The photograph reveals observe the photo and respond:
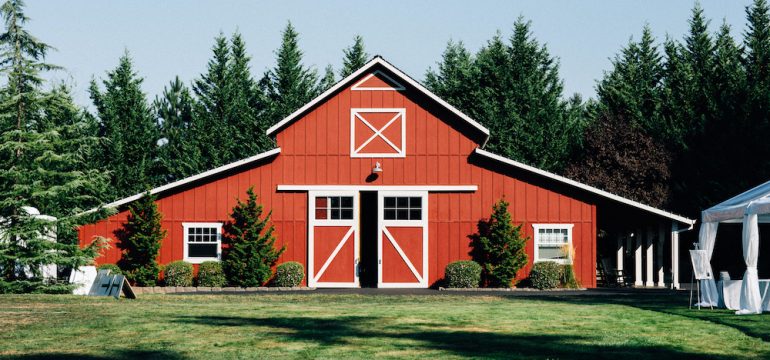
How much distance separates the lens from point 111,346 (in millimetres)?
13578

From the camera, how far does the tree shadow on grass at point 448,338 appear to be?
42.9 ft

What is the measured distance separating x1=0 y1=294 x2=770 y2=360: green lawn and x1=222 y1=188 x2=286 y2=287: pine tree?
7.51 meters

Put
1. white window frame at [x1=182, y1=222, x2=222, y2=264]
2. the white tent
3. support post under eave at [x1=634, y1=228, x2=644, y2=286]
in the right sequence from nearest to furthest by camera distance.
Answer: the white tent, white window frame at [x1=182, y1=222, x2=222, y2=264], support post under eave at [x1=634, y1=228, x2=644, y2=286]

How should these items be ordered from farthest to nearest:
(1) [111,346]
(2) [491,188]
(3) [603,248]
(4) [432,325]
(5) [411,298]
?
(3) [603,248] → (2) [491,188] → (5) [411,298] → (4) [432,325] → (1) [111,346]

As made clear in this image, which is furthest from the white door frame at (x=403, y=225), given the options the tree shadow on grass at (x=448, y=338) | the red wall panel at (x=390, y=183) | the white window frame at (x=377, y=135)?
the tree shadow on grass at (x=448, y=338)

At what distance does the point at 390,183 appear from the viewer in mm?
31422

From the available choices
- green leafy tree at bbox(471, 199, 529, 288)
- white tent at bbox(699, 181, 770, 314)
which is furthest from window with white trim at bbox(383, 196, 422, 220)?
white tent at bbox(699, 181, 770, 314)

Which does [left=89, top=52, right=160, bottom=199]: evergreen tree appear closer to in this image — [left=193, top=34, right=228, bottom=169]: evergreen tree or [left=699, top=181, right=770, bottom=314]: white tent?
[left=193, top=34, right=228, bottom=169]: evergreen tree

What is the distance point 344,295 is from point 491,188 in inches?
284

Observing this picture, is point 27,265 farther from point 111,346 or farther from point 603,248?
point 603,248

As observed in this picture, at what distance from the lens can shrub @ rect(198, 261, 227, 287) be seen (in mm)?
30312

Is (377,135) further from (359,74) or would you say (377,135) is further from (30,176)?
(30,176)

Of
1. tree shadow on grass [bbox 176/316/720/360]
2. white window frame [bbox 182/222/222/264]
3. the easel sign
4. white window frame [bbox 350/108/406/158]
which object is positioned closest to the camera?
tree shadow on grass [bbox 176/316/720/360]

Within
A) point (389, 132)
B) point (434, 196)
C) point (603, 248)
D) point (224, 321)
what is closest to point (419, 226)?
point (434, 196)
